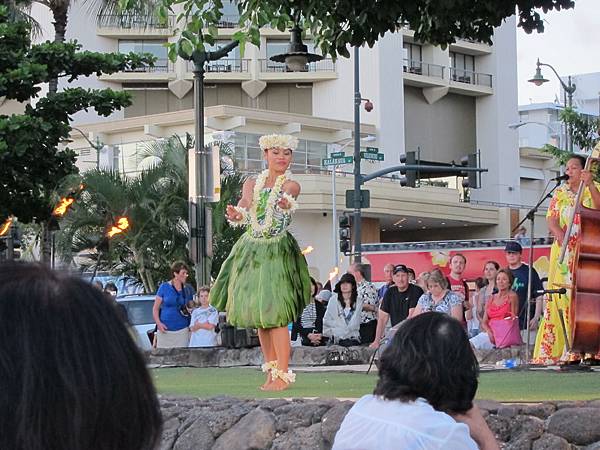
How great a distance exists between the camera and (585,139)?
31312 mm

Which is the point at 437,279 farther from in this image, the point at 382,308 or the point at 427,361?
the point at 427,361

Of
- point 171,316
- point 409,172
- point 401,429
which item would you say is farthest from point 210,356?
point 409,172

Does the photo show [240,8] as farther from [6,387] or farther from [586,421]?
[6,387]

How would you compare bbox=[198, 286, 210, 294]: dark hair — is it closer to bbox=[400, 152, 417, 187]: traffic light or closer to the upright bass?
the upright bass

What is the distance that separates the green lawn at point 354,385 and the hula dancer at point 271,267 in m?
0.38

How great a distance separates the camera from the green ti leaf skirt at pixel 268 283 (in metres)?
9.72

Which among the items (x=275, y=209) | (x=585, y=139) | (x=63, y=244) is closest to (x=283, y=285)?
(x=275, y=209)

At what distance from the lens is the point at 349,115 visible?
5922 centimetres

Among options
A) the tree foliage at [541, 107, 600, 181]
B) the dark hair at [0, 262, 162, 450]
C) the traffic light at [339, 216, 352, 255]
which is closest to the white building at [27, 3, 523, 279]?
the traffic light at [339, 216, 352, 255]

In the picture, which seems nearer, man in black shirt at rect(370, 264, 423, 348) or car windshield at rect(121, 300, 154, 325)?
man in black shirt at rect(370, 264, 423, 348)

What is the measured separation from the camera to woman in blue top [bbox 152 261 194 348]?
15.1m

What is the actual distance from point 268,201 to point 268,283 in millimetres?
654

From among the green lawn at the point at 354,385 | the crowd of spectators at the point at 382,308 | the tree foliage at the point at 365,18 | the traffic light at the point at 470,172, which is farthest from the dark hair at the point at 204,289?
the traffic light at the point at 470,172

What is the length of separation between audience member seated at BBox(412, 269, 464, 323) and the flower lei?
262 cm
